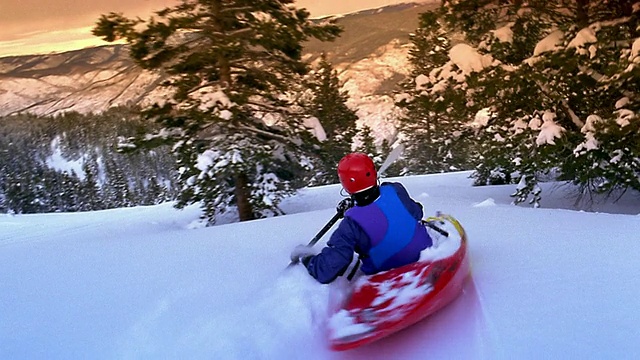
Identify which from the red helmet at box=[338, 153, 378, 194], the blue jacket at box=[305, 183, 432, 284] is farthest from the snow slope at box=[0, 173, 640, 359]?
the red helmet at box=[338, 153, 378, 194]

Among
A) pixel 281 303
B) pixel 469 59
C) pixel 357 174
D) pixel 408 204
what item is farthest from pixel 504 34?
pixel 281 303

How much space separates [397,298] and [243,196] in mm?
7448

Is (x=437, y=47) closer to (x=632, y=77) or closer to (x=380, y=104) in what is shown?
(x=632, y=77)

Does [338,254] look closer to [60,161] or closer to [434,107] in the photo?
[434,107]

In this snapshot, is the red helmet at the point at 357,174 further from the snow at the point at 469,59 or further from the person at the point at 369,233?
the snow at the point at 469,59

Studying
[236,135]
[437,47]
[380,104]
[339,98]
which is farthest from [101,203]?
[236,135]

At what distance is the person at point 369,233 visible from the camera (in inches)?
110

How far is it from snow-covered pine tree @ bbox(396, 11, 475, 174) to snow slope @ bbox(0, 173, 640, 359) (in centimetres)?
391

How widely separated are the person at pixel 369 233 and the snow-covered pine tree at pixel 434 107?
5.36 meters

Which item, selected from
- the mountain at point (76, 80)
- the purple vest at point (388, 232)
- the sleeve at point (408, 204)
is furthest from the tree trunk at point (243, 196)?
the mountain at point (76, 80)

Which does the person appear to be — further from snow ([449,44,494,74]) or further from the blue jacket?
snow ([449,44,494,74])

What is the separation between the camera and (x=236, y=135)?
8.85 m

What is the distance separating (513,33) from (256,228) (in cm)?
571

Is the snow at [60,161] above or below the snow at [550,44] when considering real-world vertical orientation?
below
